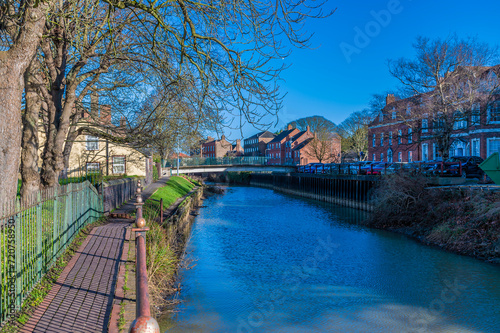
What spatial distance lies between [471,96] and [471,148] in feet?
46.3

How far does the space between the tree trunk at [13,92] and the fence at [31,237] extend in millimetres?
479

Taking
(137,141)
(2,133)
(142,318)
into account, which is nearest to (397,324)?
(142,318)

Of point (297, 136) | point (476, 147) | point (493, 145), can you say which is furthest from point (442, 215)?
point (297, 136)

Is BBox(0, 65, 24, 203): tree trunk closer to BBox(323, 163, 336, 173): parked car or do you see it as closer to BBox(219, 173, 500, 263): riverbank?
BBox(219, 173, 500, 263): riverbank

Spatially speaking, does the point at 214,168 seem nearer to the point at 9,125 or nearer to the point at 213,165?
the point at 213,165

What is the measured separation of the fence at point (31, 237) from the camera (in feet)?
16.9

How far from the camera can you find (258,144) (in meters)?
108

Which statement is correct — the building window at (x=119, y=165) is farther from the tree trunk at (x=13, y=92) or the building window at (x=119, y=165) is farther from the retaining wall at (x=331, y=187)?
the tree trunk at (x=13, y=92)

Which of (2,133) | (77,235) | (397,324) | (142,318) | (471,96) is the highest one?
(471,96)

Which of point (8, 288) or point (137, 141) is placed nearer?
point (8, 288)

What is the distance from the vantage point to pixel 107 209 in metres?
16.2

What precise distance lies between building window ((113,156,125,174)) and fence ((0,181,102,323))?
25.2 m

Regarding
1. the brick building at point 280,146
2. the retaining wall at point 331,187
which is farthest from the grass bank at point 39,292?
the brick building at point 280,146

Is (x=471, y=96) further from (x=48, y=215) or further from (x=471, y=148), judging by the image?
(x=48, y=215)
